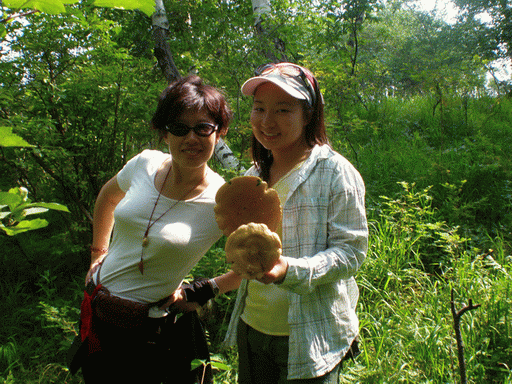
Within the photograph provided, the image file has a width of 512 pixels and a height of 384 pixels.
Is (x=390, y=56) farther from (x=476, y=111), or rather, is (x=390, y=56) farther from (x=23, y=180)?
(x=23, y=180)

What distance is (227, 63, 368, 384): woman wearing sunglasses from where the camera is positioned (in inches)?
53.6

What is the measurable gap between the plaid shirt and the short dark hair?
0.60 m

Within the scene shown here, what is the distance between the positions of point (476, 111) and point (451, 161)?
2.58 meters

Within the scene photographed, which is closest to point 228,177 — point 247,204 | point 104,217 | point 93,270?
point 104,217

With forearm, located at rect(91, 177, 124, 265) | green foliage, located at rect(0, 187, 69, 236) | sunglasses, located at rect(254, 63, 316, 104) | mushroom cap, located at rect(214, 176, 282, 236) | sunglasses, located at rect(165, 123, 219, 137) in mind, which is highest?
sunglasses, located at rect(254, 63, 316, 104)

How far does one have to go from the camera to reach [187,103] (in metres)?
1.72

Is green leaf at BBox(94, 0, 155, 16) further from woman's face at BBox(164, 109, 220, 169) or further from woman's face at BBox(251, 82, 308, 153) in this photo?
woman's face at BBox(164, 109, 220, 169)

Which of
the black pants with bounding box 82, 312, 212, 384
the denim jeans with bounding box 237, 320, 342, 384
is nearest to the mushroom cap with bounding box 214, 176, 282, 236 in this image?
the denim jeans with bounding box 237, 320, 342, 384

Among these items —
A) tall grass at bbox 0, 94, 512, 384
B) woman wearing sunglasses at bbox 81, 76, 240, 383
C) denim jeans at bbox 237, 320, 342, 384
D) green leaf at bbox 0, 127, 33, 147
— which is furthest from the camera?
tall grass at bbox 0, 94, 512, 384

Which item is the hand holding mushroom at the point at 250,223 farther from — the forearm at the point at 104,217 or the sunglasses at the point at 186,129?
the forearm at the point at 104,217

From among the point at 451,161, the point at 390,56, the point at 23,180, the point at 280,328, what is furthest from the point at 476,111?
the point at 390,56

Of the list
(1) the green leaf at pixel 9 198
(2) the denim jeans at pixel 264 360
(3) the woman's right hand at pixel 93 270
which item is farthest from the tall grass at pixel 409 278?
(1) the green leaf at pixel 9 198

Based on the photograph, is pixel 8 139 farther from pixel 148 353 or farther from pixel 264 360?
pixel 148 353

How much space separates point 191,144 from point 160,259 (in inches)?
23.1
